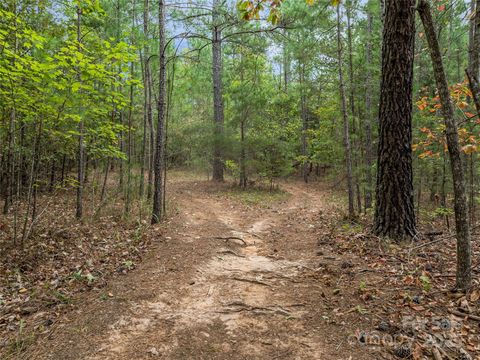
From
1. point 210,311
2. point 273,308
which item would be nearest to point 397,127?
point 273,308

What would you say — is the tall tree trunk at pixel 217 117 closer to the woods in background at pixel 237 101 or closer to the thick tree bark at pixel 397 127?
the woods in background at pixel 237 101

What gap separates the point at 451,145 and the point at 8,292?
6.16 m

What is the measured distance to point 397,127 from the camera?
5379 mm

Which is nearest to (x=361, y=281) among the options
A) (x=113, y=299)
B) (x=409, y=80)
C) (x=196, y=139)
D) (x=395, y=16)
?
(x=113, y=299)

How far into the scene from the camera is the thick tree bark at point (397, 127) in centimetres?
525

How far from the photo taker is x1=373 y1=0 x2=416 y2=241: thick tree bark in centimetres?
525

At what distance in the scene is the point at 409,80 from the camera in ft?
17.5

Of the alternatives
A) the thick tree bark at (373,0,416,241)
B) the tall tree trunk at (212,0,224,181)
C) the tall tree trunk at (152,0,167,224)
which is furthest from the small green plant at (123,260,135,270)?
the tall tree trunk at (212,0,224,181)

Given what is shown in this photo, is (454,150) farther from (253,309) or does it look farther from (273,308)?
(253,309)

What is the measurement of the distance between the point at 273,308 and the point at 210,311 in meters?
0.75

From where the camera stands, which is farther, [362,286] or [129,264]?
[129,264]

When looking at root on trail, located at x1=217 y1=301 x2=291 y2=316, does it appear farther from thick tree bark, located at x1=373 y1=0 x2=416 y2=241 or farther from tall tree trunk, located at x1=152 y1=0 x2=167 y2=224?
tall tree trunk, located at x1=152 y1=0 x2=167 y2=224

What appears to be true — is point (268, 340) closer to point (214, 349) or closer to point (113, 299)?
point (214, 349)

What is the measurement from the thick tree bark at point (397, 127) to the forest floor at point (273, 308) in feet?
1.74
